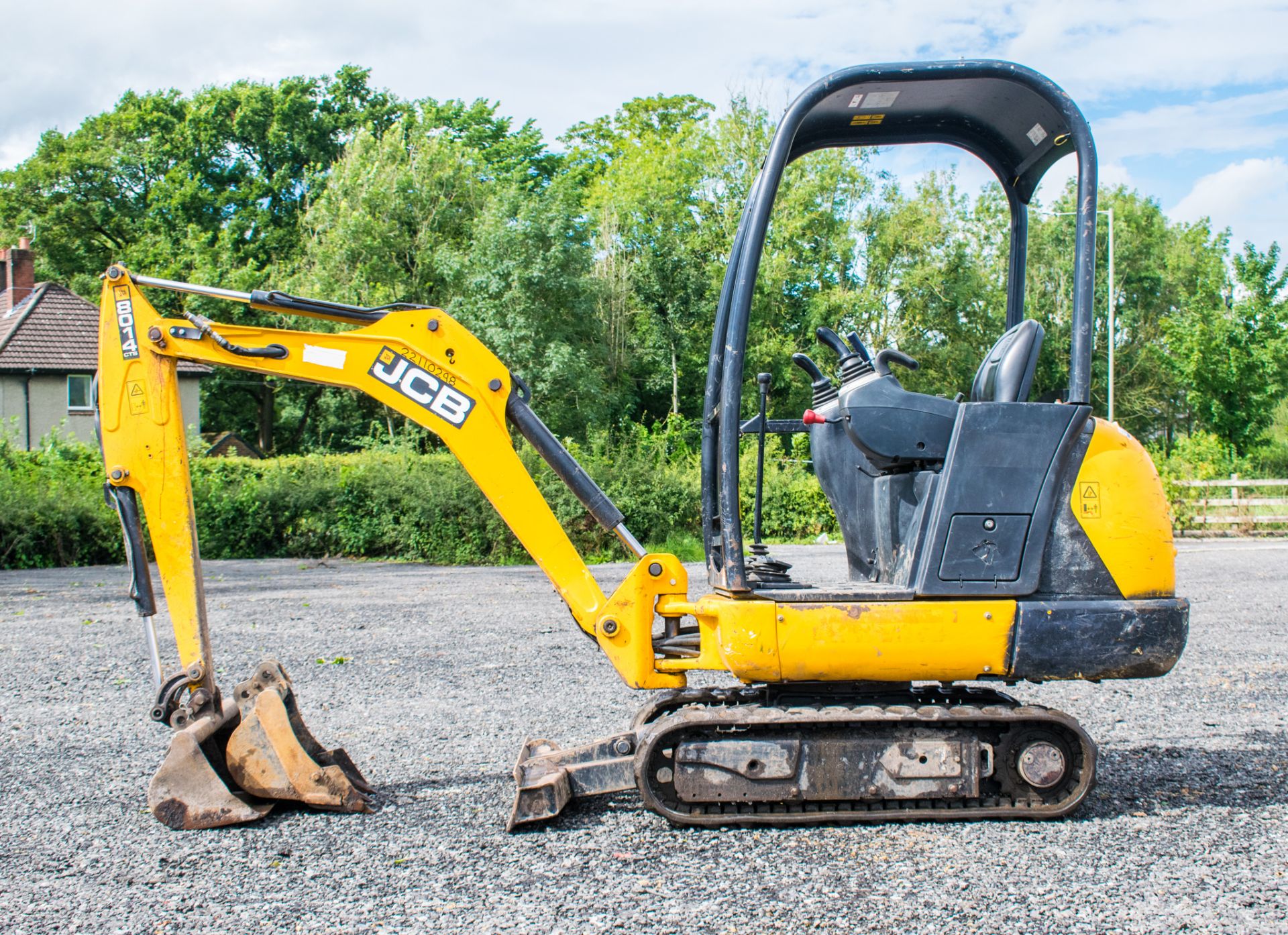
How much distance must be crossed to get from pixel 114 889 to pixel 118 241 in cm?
4240

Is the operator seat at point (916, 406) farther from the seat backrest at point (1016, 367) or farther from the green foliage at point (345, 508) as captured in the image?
the green foliage at point (345, 508)

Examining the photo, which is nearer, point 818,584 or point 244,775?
point 244,775

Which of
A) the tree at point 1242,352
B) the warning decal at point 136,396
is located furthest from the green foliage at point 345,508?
the tree at point 1242,352

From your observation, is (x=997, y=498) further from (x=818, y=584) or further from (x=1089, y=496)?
(x=818, y=584)

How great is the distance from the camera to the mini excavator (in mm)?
4184

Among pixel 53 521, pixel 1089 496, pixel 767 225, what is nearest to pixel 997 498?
pixel 1089 496

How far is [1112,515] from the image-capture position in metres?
4.24

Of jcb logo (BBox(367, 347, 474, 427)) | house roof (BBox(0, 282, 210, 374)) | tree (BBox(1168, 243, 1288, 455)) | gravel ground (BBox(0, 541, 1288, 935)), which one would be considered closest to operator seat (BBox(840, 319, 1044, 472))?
gravel ground (BBox(0, 541, 1288, 935))

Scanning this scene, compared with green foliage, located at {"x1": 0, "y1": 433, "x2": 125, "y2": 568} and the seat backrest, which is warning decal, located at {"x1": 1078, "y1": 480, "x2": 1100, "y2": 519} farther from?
green foliage, located at {"x1": 0, "y1": 433, "x2": 125, "y2": 568}

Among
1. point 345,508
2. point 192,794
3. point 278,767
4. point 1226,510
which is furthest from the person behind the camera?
point 1226,510

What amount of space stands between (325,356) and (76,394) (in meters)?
32.5

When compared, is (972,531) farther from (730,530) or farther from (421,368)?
(421,368)

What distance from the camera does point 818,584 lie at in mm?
4777

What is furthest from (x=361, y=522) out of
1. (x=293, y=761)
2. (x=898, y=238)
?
(x=898, y=238)
